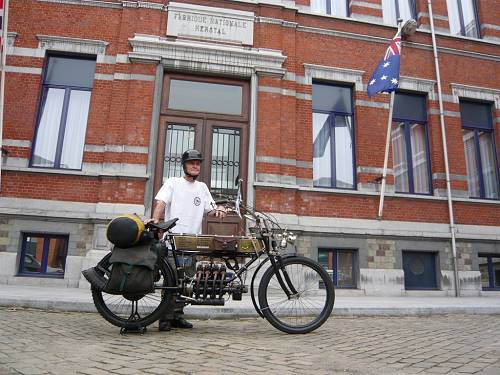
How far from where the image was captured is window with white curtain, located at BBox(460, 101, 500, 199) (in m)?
10.7

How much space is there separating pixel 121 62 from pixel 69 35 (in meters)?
1.41

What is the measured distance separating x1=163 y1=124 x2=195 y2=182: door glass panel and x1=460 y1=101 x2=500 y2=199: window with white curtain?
7.40m

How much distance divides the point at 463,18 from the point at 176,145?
9.46 metres

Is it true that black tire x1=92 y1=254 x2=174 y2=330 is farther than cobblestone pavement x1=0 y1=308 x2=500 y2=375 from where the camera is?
Yes

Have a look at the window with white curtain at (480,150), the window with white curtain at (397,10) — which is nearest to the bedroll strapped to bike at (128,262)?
the window with white curtain at (480,150)

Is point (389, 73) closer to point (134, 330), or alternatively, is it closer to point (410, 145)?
point (410, 145)

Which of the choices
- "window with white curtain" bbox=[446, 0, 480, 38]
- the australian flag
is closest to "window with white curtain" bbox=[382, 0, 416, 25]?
"window with white curtain" bbox=[446, 0, 480, 38]

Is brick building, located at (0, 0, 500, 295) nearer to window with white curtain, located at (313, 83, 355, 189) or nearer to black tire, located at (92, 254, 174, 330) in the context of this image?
window with white curtain, located at (313, 83, 355, 189)

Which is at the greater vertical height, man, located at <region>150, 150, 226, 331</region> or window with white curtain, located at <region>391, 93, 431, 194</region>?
window with white curtain, located at <region>391, 93, 431, 194</region>

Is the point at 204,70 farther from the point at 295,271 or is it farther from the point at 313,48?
the point at 295,271

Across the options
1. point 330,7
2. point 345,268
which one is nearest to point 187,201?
point 345,268

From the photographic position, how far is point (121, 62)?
29.6 feet

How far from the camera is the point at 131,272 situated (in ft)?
12.1

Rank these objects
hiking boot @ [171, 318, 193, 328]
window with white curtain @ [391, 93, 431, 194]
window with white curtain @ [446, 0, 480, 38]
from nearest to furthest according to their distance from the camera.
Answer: hiking boot @ [171, 318, 193, 328], window with white curtain @ [391, 93, 431, 194], window with white curtain @ [446, 0, 480, 38]
